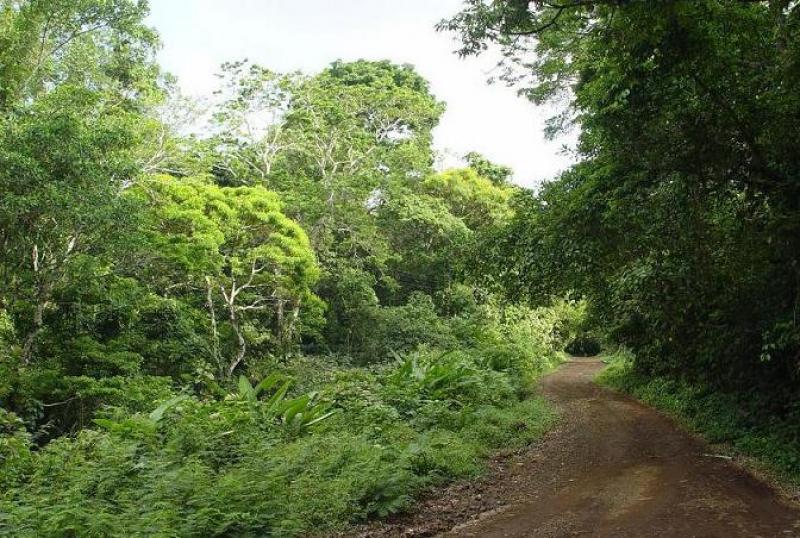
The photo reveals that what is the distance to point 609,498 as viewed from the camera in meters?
7.00

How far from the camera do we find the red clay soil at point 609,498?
235 inches

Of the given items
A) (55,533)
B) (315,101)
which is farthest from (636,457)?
(315,101)

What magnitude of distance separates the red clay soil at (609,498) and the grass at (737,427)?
33cm

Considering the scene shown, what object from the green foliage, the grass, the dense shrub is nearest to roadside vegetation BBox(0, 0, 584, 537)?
the dense shrub

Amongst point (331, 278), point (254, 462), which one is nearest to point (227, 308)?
point (331, 278)

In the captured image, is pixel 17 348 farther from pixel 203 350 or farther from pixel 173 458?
pixel 173 458

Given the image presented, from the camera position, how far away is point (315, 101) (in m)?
25.4

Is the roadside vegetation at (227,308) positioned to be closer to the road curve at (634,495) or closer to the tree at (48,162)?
the tree at (48,162)

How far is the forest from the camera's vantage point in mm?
6945

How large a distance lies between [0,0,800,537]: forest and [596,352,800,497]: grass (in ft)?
0.23

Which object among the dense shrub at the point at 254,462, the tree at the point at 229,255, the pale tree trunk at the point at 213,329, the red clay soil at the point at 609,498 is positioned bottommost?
the red clay soil at the point at 609,498

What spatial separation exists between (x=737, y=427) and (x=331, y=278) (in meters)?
16.0

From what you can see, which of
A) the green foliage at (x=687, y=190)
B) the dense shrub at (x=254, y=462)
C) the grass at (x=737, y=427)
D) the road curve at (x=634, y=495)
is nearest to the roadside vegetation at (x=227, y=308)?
the dense shrub at (x=254, y=462)

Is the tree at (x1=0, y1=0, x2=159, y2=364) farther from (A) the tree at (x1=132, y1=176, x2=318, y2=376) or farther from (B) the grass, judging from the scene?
(B) the grass
